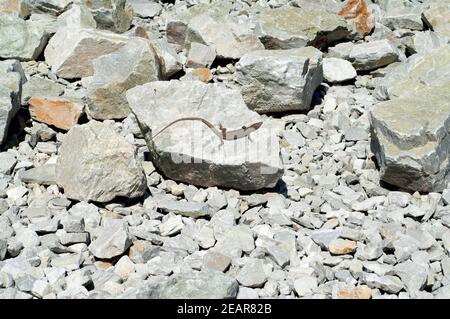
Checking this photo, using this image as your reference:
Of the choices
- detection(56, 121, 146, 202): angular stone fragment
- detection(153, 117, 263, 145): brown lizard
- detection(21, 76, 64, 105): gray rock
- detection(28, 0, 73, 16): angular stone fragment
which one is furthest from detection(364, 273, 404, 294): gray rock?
detection(28, 0, 73, 16): angular stone fragment

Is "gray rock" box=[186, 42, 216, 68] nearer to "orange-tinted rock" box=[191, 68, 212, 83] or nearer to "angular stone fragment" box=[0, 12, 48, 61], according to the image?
"orange-tinted rock" box=[191, 68, 212, 83]

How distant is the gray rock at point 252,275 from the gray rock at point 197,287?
0.13 metres

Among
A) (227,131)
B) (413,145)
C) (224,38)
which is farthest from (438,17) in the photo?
(227,131)

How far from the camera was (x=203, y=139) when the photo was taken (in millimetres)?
4613

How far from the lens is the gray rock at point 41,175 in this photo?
4660mm

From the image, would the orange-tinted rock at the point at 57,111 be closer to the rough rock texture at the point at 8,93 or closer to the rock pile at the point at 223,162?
the rock pile at the point at 223,162

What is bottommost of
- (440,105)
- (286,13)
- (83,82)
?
(83,82)

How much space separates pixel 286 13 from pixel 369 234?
11.1 ft

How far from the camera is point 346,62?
6273mm

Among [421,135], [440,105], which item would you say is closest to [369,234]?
[421,135]

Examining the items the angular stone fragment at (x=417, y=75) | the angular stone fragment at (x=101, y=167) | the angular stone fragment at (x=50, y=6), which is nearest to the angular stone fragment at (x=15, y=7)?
the angular stone fragment at (x=50, y=6)

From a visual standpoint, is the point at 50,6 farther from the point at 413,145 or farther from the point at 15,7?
the point at 413,145

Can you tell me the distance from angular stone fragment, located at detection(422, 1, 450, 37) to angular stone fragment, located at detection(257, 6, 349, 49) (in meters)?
0.91

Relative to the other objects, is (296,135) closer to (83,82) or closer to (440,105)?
(440,105)
